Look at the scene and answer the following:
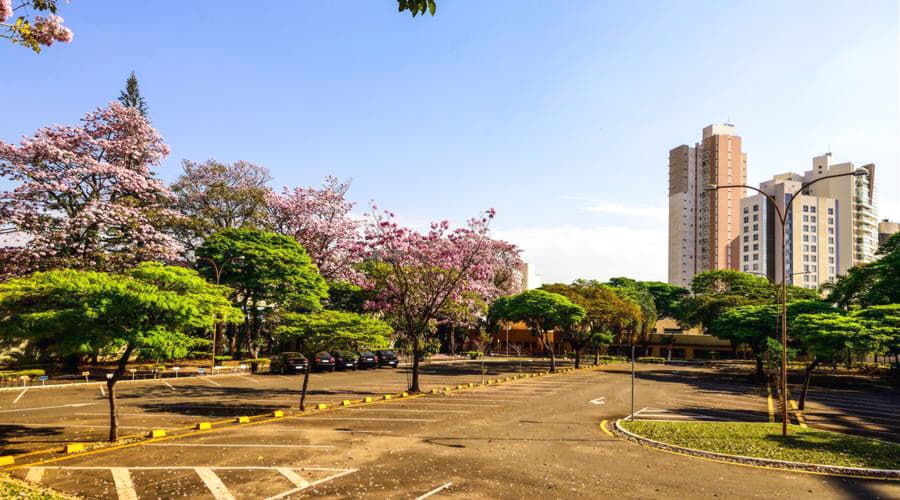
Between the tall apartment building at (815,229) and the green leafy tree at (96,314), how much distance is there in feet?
429

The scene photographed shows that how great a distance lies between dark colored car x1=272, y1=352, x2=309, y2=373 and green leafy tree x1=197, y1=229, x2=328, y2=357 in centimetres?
712

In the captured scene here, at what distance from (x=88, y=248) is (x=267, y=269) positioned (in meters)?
11.9

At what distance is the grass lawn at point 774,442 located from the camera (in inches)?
559

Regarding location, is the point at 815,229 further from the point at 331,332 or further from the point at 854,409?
→ the point at 331,332

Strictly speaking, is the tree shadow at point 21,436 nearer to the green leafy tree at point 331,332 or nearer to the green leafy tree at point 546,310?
the green leafy tree at point 331,332

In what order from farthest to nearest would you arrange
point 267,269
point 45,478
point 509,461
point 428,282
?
point 267,269 < point 428,282 < point 509,461 < point 45,478

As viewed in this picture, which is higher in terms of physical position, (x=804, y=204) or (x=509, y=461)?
(x=804, y=204)

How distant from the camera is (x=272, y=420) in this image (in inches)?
767

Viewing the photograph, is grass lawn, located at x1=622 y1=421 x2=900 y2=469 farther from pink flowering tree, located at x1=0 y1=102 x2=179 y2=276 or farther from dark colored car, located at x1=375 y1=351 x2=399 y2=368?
pink flowering tree, located at x1=0 y1=102 x2=179 y2=276

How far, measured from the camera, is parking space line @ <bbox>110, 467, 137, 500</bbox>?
1099 centimetres

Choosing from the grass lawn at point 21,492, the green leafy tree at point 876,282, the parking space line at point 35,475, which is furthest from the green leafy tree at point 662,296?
the grass lawn at point 21,492

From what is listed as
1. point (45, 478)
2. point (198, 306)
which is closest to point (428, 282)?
point (198, 306)

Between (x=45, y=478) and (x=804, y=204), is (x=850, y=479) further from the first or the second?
(x=804, y=204)

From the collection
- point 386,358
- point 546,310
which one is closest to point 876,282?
point 546,310
